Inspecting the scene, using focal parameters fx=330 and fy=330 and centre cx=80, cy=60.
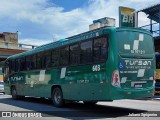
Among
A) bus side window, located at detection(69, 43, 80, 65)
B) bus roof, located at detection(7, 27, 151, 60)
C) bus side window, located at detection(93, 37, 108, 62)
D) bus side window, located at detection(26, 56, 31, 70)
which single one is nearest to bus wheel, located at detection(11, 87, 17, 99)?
bus side window, located at detection(26, 56, 31, 70)

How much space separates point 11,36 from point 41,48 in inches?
3253

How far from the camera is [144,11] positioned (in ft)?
104

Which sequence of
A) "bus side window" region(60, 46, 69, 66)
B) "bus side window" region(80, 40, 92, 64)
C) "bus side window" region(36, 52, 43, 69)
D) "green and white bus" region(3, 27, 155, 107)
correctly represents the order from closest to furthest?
"green and white bus" region(3, 27, 155, 107), "bus side window" region(80, 40, 92, 64), "bus side window" region(60, 46, 69, 66), "bus side window" region(36, 52, 43, 69)

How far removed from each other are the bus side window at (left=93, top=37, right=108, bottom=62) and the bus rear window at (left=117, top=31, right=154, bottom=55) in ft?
1.78

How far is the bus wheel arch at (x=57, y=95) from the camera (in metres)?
15.3

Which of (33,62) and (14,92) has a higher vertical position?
(33,62)

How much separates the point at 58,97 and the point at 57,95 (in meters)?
0.15

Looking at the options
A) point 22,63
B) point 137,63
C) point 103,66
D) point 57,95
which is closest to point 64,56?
point 57,95

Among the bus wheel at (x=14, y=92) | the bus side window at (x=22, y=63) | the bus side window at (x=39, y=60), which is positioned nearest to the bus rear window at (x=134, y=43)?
the bus side window at (x=39, y=60)

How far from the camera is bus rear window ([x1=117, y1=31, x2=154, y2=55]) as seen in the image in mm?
12188

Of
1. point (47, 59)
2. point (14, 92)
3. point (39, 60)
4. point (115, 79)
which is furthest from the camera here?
point (14, 92)

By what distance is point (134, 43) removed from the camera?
12.6 metres

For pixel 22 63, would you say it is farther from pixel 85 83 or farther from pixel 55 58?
pixel 85 83

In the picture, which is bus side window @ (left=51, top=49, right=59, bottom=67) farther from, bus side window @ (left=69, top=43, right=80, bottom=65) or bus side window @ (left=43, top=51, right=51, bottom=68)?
bus side window @ (left=69, top=43, right=80, bottom=65)
